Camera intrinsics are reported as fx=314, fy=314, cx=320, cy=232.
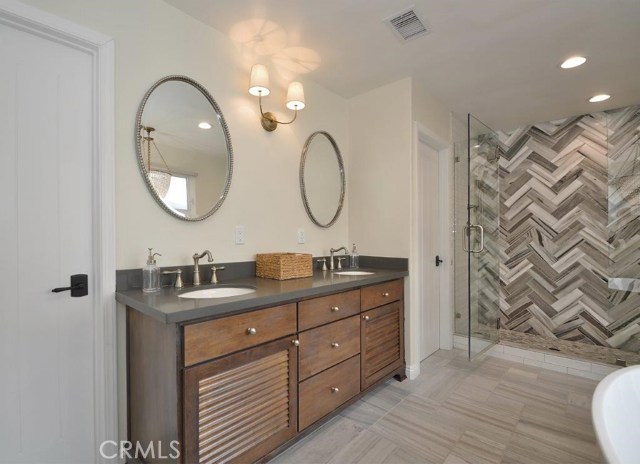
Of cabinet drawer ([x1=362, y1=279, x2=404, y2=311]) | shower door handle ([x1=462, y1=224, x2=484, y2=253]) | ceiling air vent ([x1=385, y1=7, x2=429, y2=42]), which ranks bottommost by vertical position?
cabinet drawer ([x1=362, y1=279, x2=404, y2=311])

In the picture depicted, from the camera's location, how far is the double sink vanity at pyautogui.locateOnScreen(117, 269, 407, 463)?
1233 mm

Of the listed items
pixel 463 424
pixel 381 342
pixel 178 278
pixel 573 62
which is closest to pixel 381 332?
pixel 381 342

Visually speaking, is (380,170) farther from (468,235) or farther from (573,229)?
(573,229)

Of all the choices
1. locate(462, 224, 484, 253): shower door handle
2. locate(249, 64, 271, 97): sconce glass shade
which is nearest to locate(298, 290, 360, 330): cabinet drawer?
locate(249, 64, 271, 97): sconce glass shade

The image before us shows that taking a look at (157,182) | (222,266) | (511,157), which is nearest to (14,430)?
(222,266)

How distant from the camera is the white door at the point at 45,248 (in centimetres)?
133

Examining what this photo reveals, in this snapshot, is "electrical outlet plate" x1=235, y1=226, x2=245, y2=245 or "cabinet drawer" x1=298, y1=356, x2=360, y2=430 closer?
"cabinet drawer" x1=298, y1=356, x2=360, y2=430

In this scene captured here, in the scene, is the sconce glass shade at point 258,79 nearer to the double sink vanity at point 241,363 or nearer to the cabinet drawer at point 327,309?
the double sink vanity at point 241,363

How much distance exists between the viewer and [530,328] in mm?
3639

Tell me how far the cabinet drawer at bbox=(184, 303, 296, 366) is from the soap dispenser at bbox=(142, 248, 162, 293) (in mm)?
499

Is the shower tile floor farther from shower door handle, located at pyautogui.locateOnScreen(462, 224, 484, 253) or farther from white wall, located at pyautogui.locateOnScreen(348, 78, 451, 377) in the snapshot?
shower door handle, located at pyautogui.locateOnScreen(462, 224, 484, 253)

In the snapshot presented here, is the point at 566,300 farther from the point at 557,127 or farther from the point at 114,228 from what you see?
the point at 114,228

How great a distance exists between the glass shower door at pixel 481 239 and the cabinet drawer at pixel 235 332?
2.01 meters

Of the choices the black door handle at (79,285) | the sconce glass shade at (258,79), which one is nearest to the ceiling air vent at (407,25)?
the sconce glass shade at (258,79)
